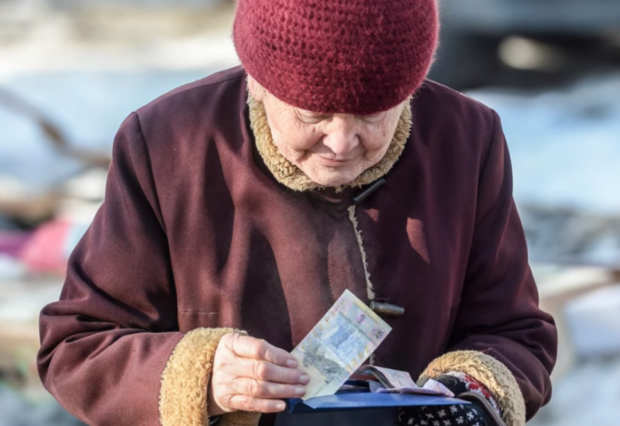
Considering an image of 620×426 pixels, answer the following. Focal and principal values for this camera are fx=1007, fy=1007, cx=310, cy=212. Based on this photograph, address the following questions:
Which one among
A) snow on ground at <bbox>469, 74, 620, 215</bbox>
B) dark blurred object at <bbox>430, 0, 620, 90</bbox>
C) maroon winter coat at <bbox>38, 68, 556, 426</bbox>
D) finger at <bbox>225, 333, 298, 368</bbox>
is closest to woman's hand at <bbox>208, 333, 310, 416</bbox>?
finger at <bbox>225, 333, 298, 368</bbox>

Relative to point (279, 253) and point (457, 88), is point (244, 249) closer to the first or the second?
point (279, 253)

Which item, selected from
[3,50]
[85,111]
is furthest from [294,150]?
[3,50]

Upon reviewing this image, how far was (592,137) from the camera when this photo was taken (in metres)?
6.40

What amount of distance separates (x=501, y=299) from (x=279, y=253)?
0.48 m

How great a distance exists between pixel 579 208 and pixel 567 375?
1.45m

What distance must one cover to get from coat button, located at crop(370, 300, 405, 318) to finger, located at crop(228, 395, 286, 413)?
0.34m

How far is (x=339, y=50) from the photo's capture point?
166 centimetres

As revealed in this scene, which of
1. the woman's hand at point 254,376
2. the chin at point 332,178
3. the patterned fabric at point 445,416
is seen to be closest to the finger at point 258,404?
the woman's hand at point 254,376

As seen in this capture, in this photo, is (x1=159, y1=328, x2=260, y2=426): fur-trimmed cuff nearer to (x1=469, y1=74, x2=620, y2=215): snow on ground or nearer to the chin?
the chin

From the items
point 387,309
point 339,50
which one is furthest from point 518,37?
point 339,50

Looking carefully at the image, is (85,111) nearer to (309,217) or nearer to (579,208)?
(579,208)

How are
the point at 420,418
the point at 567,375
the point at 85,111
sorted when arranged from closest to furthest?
1. the point at 420,418
2. the point at 567,375
3. the point at 85,111

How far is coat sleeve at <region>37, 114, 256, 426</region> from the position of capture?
188 centimetres

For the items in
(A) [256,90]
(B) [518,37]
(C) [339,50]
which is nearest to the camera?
(C) [339,50]
